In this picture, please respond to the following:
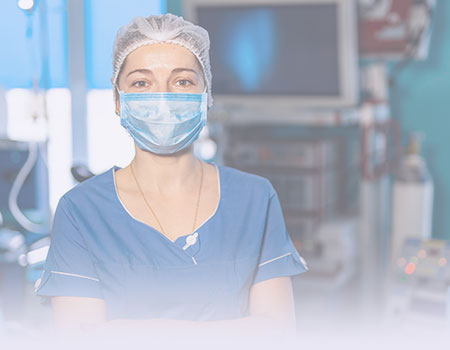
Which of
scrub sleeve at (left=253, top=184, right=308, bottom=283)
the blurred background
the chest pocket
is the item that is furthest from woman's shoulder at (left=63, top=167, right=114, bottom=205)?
the blurred background

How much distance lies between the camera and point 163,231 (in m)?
1.02

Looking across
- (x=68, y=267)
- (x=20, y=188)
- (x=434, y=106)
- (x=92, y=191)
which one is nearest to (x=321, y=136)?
(x=434, y=106)

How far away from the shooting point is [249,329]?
936 mm

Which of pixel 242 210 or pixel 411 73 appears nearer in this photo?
pixel 242 210

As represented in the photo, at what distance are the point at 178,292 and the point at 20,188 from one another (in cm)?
204

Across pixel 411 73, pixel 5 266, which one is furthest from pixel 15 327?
pixel 411 73

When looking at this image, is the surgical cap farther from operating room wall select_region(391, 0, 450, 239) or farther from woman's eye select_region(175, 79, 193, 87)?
operating room wall select_region(391, 0, 450, 239)

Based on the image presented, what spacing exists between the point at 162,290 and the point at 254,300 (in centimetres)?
16

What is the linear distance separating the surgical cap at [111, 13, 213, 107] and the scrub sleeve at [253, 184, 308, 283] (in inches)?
10.7

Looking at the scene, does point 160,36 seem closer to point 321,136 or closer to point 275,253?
point 275,253

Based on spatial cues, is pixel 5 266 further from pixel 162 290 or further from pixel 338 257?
pixel 162 290

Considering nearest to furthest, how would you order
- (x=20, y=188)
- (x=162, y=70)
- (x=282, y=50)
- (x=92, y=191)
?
(x=162, y=70) < (x=92, y=191) < (x=282, y=50) < (x=20, y=188)

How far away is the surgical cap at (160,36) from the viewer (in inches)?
39.4

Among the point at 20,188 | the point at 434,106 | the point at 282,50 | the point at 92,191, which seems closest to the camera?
the point at 92,191
